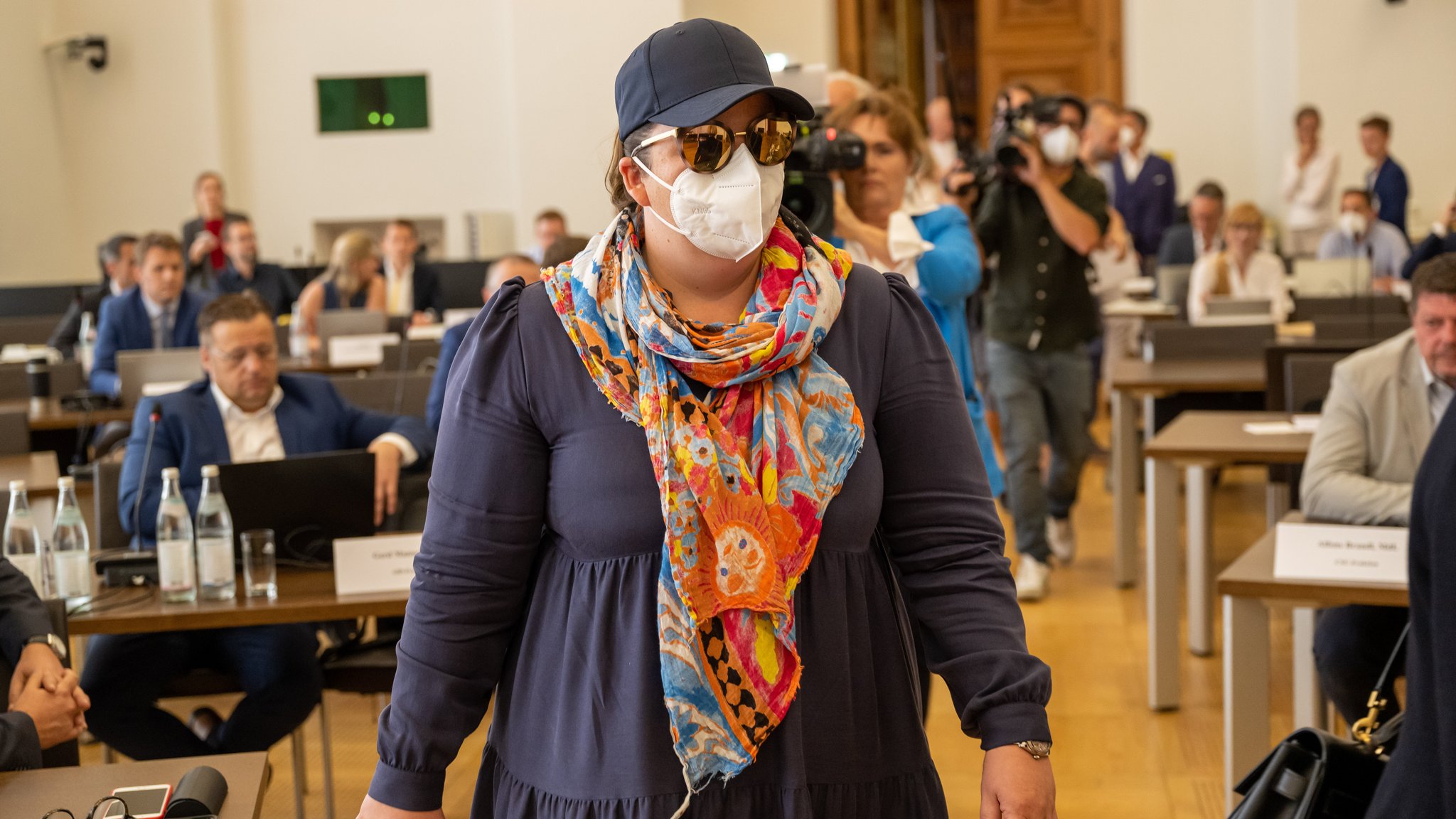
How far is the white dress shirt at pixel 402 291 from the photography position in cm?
861

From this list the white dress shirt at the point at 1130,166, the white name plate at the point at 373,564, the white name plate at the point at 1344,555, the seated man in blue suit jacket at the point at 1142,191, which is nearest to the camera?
the white name plate at the point at 1344,555

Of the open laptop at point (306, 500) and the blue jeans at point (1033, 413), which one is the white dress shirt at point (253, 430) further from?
the blue jeans at point (1033, 413)

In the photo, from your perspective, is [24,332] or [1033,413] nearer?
[1033,413]

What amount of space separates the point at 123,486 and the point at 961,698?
2414 mm

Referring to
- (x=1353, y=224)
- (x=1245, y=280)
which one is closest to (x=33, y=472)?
(x=1245, y=280)

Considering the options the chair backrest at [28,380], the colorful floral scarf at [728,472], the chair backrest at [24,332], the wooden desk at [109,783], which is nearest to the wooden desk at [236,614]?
the wooden desk at [109,783]

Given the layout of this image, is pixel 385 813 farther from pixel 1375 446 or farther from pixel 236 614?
pixel 1375 446

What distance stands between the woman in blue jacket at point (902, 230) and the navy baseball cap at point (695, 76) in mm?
1386

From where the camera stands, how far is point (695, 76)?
4.57ft

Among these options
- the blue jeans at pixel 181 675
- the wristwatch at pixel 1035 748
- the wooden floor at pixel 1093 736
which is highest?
the wristwatch at pixel 1035 748

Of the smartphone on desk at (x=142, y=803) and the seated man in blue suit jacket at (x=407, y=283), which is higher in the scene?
the seated man in blue suit jacket at (x=407, y=283)

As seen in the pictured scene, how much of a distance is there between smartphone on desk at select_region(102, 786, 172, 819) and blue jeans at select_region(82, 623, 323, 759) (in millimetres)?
1489

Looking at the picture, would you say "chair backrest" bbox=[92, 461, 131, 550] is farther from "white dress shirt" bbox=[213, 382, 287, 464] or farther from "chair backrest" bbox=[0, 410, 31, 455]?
"chair backrest" bbox=[0, 410, 31, 455]

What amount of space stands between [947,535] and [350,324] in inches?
246
